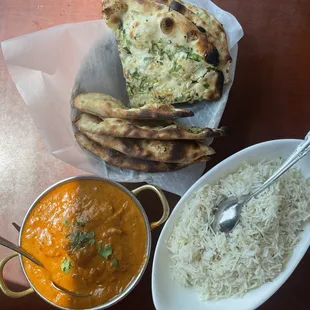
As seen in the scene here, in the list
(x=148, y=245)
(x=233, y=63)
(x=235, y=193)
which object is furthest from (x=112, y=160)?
(x=233, y=63)

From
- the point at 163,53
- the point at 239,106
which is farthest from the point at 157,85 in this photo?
the point at 239,106

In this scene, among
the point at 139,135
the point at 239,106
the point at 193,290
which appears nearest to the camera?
the point at 139,135

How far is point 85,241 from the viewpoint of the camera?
138cm

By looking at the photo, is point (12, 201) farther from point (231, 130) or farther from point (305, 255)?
point (305, 255)

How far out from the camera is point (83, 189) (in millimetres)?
1442

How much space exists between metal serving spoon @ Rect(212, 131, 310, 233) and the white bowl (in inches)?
3.0

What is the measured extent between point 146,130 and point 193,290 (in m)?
0.52

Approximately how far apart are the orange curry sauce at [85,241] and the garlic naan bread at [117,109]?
223mm

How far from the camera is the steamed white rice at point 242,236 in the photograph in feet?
4.49

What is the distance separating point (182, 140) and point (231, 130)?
0.84ft

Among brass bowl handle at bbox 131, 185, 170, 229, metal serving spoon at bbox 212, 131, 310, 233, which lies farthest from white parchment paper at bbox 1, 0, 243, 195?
metal serving spoon at bbox 212, 131, 310, 233

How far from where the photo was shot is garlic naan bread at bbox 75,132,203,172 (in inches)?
55.7

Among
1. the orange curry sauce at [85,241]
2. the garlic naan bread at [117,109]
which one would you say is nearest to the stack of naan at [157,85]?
the garlic naan bread at [117,109]

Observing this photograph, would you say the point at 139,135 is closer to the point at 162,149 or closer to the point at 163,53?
the point at 162,149
